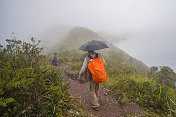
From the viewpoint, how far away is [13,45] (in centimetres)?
374

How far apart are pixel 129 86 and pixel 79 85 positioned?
309 centimetres

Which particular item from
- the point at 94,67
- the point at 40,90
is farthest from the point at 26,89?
the point at 94,67

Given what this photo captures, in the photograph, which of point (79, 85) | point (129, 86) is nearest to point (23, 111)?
point (79, 85)

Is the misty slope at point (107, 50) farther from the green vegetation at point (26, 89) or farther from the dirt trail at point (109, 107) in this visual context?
the green vegetation at point (26, 89)

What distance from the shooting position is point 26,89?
214cm

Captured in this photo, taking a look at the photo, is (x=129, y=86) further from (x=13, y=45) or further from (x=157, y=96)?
(x=13, y=45)

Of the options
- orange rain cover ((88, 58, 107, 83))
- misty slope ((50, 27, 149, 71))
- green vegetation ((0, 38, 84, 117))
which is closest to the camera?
green vegetation ((0, 38, 84, 117))

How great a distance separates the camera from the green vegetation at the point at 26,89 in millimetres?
2041

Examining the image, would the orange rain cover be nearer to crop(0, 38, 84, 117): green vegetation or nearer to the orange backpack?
the orange backpack

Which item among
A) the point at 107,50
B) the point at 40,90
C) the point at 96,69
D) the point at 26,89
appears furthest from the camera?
the point at 107,50

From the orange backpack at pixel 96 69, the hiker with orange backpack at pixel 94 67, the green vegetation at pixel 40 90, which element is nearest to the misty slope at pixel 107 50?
the green vegetation at pixel 40 90

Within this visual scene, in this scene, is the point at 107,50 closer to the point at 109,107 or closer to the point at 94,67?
the point at 109,107

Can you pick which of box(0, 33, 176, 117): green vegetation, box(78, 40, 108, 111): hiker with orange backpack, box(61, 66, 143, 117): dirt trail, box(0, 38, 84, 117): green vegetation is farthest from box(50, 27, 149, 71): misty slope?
box(0, 38, 84, 117): green vegetation

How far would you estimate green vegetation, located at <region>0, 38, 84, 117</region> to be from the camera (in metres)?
2.04
